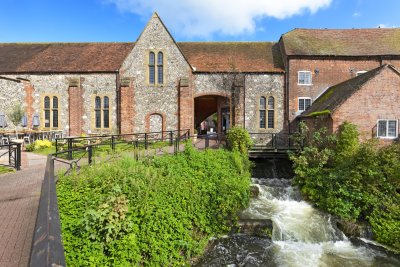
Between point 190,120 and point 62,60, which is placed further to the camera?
point 62,60

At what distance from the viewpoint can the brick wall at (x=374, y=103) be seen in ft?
48.8

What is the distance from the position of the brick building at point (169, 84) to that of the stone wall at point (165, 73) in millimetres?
85

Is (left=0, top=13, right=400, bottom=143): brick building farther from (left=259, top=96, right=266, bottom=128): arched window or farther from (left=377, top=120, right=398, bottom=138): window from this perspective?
(left=377, top=120, right=398, bottom=138): window

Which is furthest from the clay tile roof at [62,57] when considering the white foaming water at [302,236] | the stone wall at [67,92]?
the white foaming water at [302,236]

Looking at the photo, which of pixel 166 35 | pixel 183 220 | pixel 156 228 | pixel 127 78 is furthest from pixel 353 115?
pixel 127 78

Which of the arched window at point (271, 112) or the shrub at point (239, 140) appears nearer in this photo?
the shrub at point (239, 140)

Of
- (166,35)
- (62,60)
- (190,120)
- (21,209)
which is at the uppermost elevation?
(166,35)

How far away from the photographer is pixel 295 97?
21.4 meters

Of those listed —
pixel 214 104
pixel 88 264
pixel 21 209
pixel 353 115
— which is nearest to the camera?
pixel 88 264

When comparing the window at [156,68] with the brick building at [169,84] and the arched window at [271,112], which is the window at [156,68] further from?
the arched window at [271,112]

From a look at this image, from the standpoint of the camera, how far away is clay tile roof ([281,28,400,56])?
2150 centimetres

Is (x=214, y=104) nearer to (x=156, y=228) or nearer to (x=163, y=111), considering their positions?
(x=163, y=111)

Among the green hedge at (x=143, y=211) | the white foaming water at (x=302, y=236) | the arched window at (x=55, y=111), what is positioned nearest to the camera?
the green hedge at (x=143, y=211)

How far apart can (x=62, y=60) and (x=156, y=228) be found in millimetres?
22136
